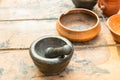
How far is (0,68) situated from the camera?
2.86ft

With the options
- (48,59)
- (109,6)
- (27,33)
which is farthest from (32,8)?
(48,59)

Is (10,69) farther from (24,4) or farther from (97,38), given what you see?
(24,4)

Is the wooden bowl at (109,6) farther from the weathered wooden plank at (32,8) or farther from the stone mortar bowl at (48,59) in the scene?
the stone mortar bowl at (48,59)

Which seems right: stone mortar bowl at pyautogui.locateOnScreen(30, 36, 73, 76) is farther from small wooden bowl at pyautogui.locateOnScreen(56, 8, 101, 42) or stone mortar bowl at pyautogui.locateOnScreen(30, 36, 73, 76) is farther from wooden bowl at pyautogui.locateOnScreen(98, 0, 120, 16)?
wooden bowl at pyautogui.locateOnScreen(98, 0, 120, 16)

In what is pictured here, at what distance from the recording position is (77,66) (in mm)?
885

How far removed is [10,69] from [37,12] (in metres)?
0.46

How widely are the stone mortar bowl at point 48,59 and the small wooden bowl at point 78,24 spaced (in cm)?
11

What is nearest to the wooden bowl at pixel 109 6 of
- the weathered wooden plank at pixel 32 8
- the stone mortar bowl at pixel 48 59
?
the weathered wooden plank at pixel 32 8

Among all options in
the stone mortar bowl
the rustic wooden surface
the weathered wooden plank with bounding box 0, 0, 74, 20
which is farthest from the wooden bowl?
the stone mortar bowl

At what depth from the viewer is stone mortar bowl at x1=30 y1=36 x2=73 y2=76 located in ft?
2.55

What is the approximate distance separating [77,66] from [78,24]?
0.91ft

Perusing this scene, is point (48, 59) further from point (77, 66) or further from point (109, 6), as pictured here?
point (109, 6)

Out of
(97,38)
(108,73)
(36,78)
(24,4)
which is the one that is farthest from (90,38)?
(24,4)

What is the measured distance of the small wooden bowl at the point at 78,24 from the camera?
38.1 inches
